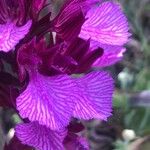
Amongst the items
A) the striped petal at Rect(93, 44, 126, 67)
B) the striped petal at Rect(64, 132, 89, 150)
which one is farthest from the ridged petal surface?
the striped petal at Rect(64, 132, 89, 150)

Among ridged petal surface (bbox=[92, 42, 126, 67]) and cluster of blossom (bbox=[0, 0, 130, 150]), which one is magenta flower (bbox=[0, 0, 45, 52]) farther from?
ridged petal surface (bbox=[92, 42, 126, 67])

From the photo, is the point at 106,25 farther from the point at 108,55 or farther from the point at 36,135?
the point at 36,135

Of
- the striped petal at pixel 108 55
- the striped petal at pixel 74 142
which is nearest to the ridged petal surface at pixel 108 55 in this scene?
the striped petal at pixel 108 55

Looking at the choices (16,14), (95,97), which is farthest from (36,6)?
(95,97)

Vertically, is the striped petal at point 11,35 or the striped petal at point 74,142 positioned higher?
the striped petal at point 11,35

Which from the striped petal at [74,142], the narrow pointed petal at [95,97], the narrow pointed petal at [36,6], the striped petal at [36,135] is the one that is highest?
the narrow pointed petal at [36,6]

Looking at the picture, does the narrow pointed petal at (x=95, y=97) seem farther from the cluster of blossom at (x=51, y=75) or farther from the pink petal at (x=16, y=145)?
the pink petal at (x=16, y=145)
